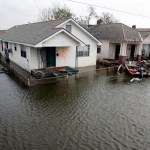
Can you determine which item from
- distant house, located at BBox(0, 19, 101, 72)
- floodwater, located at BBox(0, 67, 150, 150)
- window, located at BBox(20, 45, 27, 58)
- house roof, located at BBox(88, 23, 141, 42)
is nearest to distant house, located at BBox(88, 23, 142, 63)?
house roof, located at BBox(88, 23, 141, 42)

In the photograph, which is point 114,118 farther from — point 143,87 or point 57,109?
point 143,87

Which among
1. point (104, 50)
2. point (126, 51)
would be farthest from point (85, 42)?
point (126, 51)

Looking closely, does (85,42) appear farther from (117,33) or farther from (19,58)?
(19,58)

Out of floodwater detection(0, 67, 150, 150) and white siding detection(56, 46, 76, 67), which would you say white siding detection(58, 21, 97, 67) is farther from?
floodwater detection(0, 67, 150, 150)

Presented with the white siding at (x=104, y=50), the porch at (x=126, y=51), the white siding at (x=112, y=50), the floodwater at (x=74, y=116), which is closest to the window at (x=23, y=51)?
the floodwater at (x=74, y=116)

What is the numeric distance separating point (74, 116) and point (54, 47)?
1068 cm

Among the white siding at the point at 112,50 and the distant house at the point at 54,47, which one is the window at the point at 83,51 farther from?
the white siding at the point at 112,50

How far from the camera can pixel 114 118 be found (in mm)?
9844

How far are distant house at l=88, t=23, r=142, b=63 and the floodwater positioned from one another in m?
8.96

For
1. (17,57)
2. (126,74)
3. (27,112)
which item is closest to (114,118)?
(27,112)

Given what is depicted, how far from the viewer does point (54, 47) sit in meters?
19.1

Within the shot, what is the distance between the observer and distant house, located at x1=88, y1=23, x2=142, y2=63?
2362 cm

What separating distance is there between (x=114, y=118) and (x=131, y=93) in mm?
4798

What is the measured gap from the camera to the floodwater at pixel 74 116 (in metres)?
7.63
